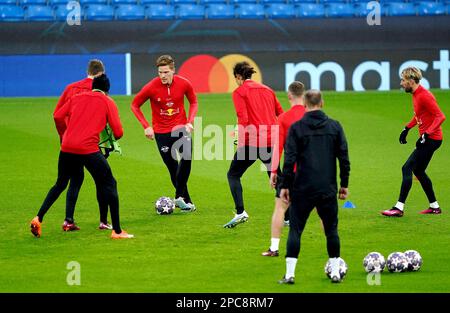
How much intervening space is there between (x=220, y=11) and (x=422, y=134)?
55.3ft

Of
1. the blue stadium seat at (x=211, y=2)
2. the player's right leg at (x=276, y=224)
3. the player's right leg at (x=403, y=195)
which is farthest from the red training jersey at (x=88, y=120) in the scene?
the blue stadium seat at (x=211, y=2)

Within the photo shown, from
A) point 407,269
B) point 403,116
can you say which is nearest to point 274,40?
point 403,116

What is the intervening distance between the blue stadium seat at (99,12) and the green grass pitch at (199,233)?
332 inches

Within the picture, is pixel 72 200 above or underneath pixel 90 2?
underneath

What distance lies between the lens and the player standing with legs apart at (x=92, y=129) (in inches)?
458

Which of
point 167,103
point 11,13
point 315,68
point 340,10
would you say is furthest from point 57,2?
point 167,103

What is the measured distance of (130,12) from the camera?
29438 millimetres

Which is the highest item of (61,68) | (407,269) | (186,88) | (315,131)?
(61,68)

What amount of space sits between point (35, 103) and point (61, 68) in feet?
4.75

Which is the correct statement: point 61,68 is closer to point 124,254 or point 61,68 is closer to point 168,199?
point 168,199

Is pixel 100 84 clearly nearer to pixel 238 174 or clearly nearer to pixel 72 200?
pixel 72 200

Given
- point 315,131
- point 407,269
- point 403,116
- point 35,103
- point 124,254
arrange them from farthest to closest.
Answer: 1. point 35,103
2. point 403,116
3. point 124,254
4. point 407,269
5. point 315,131

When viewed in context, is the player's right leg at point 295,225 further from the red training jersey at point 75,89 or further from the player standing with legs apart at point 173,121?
the player standing with legs apart at point 173,121

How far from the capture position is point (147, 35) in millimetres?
28375
